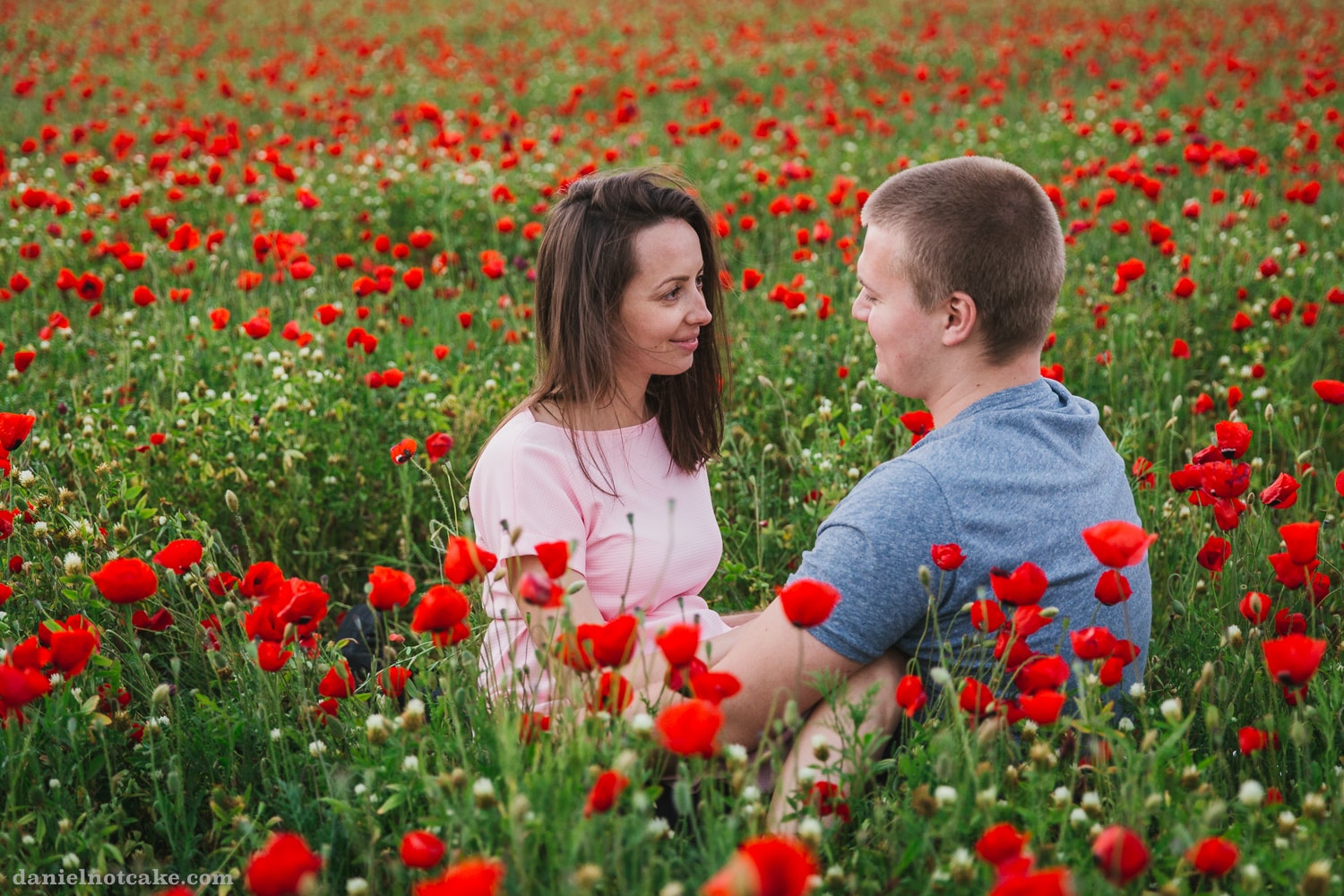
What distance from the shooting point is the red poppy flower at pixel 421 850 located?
1653 millimetres

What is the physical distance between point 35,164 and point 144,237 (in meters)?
2.08

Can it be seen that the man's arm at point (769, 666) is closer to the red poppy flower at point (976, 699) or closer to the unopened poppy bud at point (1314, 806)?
the red poppy flower at point (976, 699)

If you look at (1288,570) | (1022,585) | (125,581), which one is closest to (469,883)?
(1022,585)

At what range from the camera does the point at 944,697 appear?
2148 mm

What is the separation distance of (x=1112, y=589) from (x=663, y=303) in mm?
1397

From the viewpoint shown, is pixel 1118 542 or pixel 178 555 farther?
pixel 178 555

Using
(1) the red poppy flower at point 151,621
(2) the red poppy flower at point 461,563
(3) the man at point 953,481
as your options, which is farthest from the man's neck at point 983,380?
(1) the red poppy flower at point 151,621

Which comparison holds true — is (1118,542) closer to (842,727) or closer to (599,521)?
(842,727)

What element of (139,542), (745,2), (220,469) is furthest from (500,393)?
(745,2)

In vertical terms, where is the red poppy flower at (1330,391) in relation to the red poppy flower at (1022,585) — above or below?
below

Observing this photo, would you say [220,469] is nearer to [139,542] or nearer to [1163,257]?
[139,542]

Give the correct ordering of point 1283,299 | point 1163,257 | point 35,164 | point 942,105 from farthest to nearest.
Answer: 1. point 942,105
2. point 35,164
3. point 1163,257
4. point 1283,299

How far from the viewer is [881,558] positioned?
7.15 feet

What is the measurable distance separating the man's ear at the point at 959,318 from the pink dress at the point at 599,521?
0.77 meters
